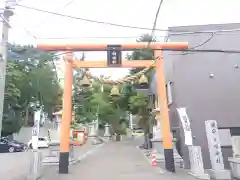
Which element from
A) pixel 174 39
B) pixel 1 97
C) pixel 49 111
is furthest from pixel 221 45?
pixel 49 111

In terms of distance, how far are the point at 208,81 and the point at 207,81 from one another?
5cm

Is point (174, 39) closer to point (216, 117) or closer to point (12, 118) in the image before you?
point (216, 117)

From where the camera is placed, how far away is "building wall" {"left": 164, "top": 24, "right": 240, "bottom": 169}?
1559cm

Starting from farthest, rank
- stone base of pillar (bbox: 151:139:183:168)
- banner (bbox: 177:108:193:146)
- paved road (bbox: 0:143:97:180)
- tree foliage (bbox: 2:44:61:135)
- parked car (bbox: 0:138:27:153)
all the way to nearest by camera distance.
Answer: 1. parked car (bbox: 0:138:27:153)
2. tree foliage (bbox: 2:44:61:135)
3. stone base of pillar (bbox: 151:139:183:168)
4. paved road (bbox: 0:143:97:180)
5. banner (bbox: 177:108:193:146)

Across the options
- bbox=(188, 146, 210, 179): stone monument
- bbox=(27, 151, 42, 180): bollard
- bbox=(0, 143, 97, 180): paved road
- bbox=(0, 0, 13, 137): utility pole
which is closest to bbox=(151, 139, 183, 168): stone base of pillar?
bbox=(188, 146, 210, 179): stone monument

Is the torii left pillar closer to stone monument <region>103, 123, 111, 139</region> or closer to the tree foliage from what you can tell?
the tree foliage

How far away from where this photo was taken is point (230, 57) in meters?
16.2

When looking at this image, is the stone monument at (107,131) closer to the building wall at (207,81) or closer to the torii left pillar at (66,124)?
the building wall at (207,81)

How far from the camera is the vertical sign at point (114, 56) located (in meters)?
13.2

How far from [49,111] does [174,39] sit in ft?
92.2

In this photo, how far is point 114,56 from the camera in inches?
523

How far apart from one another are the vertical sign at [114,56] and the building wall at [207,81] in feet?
14.7

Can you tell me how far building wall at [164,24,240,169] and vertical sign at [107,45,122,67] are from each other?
4.50 metres

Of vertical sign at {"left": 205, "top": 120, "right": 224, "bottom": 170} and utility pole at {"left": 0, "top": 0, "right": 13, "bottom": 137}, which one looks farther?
vertical sign at {"left": 205, "top": 120, "right": 224, "bottom": 170}
